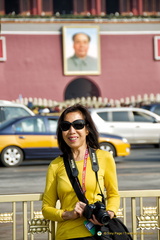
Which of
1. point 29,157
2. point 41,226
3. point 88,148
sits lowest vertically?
point 29,157

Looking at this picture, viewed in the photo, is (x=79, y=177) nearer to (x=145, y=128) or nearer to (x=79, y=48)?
(x=145, y=128)

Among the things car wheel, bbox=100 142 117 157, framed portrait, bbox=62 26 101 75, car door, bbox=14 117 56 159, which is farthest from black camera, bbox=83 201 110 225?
framed portrait, bbox=62 26 101 75

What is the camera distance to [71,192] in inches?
204

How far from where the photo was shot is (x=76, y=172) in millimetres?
5164

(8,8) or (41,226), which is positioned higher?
(8,8)

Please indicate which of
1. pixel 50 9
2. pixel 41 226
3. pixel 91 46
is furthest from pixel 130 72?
pixel 41 226

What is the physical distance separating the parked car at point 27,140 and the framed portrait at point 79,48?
24864 mm

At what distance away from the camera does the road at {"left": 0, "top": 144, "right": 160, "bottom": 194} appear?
561 inches

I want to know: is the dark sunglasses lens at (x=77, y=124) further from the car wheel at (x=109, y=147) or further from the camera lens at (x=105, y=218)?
the car wheel at (x=109, y=147)

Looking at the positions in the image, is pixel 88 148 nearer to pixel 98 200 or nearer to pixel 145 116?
pixel 98 200

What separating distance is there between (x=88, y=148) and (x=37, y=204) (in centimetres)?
650

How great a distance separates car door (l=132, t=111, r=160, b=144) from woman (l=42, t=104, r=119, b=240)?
2103 centimetres

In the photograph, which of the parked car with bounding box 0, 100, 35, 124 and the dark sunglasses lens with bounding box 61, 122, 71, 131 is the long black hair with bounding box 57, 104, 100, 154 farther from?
the parked car with bounding box 0, 100, 35, 124

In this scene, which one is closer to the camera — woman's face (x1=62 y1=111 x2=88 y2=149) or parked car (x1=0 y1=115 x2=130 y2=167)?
woman's face (x1=62 y1=111 x2=88 y2=149)
